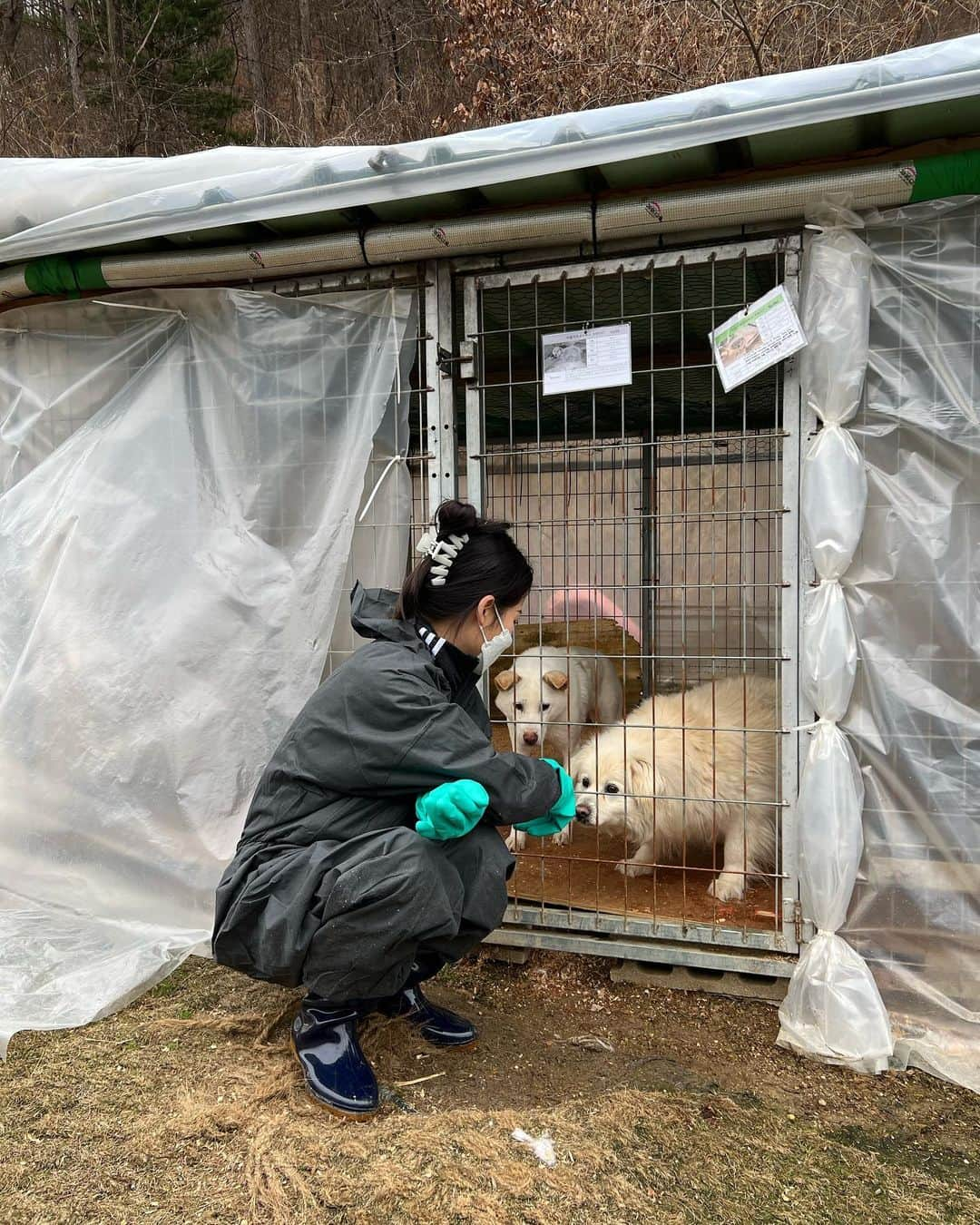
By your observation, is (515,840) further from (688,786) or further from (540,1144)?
(540,1144)

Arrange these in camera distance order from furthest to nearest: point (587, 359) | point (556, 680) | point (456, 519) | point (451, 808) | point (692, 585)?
1. point (556, 680)
2. point (587, 359)
3. point (692, 585)
4. point (456, 519)
5. point (451, 808)

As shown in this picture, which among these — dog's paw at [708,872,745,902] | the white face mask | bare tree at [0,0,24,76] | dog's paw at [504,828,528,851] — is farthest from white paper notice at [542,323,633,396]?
bare tree at [0,0,24,76]

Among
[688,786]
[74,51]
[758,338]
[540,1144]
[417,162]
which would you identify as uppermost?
[74,51]

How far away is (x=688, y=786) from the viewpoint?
3639 mm

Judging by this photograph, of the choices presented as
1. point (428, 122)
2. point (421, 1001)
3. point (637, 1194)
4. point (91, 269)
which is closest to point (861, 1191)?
point (637, 1194)

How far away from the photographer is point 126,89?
382 inches

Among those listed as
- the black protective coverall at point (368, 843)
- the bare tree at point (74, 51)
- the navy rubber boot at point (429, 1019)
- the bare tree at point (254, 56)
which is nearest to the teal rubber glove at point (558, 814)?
the black protective coverall at point (368, 843)

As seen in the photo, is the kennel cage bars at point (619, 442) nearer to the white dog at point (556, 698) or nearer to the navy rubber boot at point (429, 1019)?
the navy rubber boot at point (429, 1019)

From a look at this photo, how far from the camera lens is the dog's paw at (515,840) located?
3804mm

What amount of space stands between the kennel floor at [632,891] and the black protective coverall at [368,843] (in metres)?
1.05

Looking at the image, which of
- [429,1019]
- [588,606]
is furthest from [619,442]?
[588,606]

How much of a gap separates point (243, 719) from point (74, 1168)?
144 cm

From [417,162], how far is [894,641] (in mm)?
2036

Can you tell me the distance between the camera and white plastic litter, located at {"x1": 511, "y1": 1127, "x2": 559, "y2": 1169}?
6.78 ft
